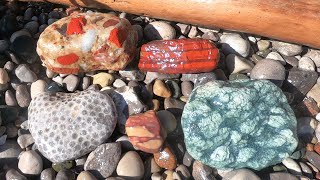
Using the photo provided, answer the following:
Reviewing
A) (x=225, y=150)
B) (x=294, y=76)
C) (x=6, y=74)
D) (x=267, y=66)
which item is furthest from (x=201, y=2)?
(x=6, y=74)

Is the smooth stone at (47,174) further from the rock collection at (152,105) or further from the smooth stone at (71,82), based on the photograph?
the smooth stone at (71,82)

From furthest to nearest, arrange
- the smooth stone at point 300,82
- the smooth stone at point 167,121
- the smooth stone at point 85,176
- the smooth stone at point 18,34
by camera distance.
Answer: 1. the smooth stone at point 18,34
2. the smooth stone at point 300,82
3. the smooth stone at point 167,121
4. the smooth stone at point 85,176

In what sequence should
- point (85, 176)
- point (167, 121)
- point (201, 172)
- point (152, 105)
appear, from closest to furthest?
point (85, 176)
point (201, 172)
point (167, 121)
point (152, 105)

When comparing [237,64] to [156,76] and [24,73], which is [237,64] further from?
[24,73]

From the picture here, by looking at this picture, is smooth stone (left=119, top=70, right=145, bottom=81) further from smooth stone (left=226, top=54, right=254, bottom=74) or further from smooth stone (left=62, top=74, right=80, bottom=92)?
smooth stone (left=226, top=54, right=254, bottom=74)

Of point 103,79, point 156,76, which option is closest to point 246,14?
point 156,76

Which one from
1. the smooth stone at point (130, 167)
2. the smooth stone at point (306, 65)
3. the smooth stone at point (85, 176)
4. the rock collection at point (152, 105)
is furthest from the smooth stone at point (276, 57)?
the smooth stone at point (85, 176)

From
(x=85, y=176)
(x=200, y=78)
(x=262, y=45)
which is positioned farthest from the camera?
(x=262, y=45)
